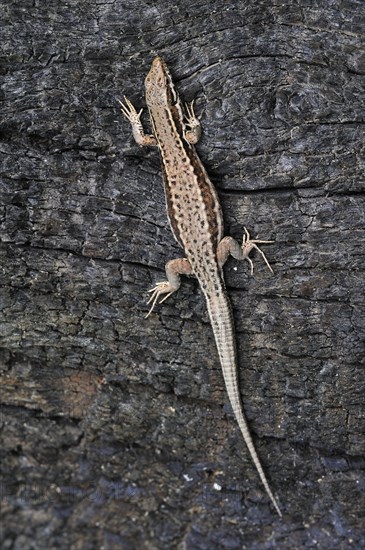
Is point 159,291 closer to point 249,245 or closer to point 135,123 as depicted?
point 249,245

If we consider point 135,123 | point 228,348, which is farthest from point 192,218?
point 228,348

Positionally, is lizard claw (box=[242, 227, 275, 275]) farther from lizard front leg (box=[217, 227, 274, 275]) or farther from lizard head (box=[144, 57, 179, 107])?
lizard head (box=[144, 57, 179, 107])

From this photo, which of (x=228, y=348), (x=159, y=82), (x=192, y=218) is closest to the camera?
(x=159, y=82)

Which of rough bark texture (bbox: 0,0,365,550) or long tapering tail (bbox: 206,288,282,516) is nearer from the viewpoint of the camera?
rough bark texture (bbox: 0,0,365,550)

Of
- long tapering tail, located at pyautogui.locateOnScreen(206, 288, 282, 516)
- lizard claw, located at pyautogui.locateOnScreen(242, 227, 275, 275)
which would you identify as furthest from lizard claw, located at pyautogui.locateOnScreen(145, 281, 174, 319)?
lizard claw, located at pyautogui.locateOnScreen(242, 227, 275, 275)

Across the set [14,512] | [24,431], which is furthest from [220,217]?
[14,512]

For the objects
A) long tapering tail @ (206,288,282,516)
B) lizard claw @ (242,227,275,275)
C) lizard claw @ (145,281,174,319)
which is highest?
lizard claw @ (242,227,275,275)

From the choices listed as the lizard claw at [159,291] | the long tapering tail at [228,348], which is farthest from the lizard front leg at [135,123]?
the long tapering tail at [228,348]
